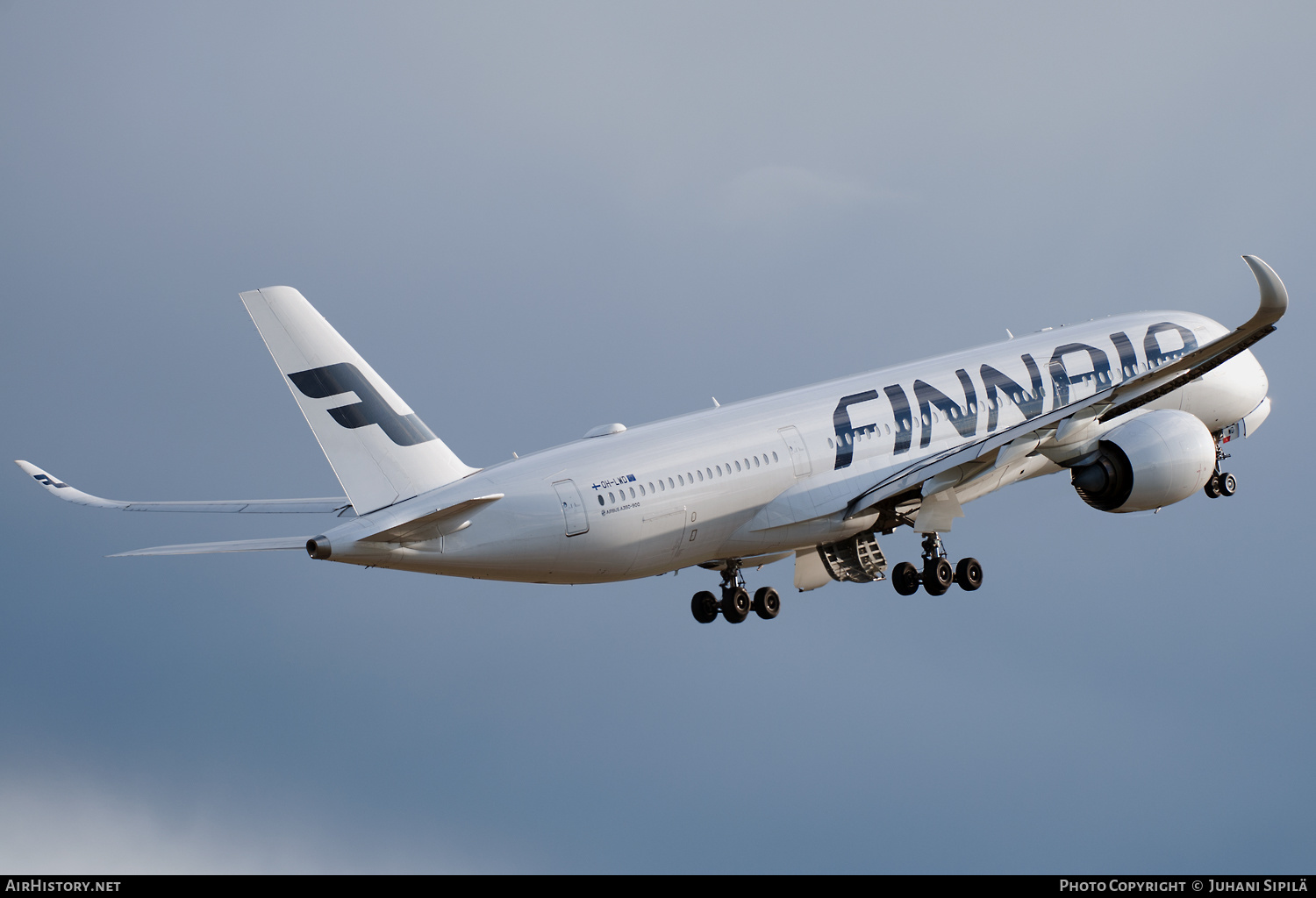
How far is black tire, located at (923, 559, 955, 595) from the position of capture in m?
33.8

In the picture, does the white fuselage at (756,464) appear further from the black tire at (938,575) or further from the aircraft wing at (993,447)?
the black tire at (938,575)

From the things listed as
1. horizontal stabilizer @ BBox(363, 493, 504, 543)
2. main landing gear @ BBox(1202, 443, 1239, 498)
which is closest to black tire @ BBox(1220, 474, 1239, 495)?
main landing gear @ BBox(1202, 443, 1239, 498)

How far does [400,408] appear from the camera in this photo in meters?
27.2

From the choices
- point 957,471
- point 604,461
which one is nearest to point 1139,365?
point 957,471

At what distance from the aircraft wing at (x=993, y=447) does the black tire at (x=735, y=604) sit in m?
2.87

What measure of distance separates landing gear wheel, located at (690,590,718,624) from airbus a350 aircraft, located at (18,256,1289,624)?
0.05m

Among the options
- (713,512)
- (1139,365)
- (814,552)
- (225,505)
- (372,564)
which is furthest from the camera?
(1139,365)

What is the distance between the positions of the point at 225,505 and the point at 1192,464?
2183 cm

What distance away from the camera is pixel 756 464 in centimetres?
3148

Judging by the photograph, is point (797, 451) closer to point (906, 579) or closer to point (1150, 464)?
point (906, 579)

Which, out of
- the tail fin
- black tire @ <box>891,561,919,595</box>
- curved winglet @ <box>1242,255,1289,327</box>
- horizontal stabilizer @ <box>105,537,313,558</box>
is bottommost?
horizontal stabilizer @ <box>105,537,313,558</box>

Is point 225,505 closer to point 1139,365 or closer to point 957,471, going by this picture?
point 957,471

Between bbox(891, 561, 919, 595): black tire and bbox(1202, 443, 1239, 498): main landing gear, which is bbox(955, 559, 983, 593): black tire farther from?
bbox(1202, 443, 1239, 498): main landing gear

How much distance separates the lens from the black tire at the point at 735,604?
3425cm
